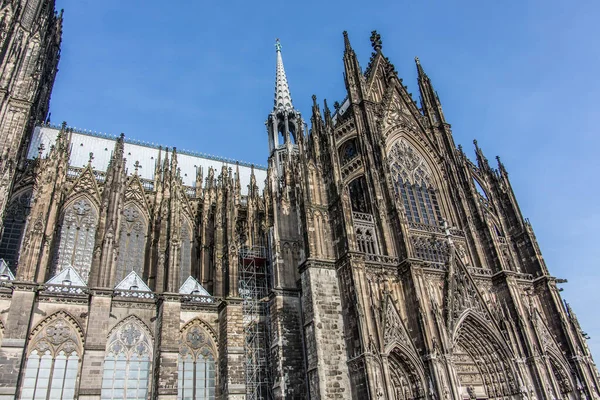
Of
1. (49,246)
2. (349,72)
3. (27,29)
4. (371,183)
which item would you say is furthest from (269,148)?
(49,246)

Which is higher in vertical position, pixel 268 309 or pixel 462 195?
pixel 462 195

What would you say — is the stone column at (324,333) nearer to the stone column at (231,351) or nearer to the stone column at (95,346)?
the stone column at (231,351)

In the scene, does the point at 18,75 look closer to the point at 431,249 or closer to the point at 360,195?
the point at 360,195

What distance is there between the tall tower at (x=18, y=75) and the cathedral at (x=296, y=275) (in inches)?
4.3

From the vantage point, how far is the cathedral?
19344 mm

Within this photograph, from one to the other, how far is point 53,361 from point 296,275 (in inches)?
451

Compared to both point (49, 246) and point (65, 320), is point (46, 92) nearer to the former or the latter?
point (49, 246)

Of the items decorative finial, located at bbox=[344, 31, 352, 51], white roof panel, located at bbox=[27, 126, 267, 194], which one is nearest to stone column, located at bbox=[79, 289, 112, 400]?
white roof panel, located at bbox=[27, 126, 267, 194]

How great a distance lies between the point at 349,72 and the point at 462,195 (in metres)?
10.7

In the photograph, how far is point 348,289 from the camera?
66.0ft

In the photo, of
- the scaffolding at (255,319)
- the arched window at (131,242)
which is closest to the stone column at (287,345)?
the scaffolding at (255,319)

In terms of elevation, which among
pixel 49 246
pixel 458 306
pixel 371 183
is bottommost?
pixel 458 306

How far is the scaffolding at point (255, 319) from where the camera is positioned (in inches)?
866

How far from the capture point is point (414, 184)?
2822 centimetres
